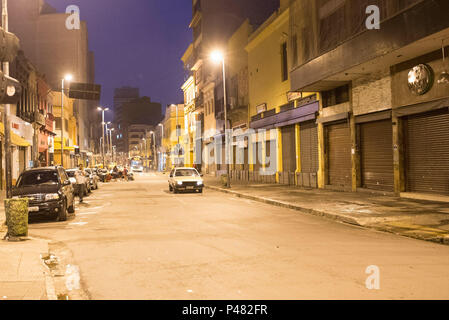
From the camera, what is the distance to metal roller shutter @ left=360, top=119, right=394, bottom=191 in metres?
20.5

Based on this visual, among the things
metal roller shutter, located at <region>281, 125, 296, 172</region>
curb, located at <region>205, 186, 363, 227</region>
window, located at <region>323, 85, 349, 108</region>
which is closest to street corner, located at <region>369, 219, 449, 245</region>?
curb, located at <region>205, 186, 363, 227</region>

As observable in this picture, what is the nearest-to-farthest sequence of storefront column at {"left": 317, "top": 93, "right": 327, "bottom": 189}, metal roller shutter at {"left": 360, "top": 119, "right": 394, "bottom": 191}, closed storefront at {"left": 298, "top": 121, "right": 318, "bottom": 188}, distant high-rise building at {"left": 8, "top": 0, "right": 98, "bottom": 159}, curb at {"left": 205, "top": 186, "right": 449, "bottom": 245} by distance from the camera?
curb at {"left": 205, "top": 186, "right": 449, "bottom": 245} < metal roller shutter at {"left": 360, "top": 119, "right": 394, "bottom": 191} < storefront column at {"left": 317, "top": 93, "right": 327, "bottom": 189} < closed storefront at {"left": 298, "top": 121, "right": 318, "bottom": 188} < distant high-rise building at {"left": 8, "top": 0, "right": 98, "bottom": 159}

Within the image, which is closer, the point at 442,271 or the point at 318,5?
the point at 442,271

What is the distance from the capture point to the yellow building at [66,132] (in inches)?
2330

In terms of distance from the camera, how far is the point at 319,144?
26469mm

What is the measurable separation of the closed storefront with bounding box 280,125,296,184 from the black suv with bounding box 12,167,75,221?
17.2m

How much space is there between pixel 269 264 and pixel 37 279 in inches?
144

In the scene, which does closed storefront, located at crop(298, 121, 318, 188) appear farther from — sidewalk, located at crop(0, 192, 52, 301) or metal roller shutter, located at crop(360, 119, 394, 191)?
sidewalk, located at crop(0, 192, 52, 301)

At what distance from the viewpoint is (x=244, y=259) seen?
842 cm

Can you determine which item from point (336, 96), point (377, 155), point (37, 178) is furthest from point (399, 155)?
point (37, 178)

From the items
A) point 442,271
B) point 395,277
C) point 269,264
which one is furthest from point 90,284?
point 442,271

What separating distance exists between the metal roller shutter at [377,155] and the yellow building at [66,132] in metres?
42.5
